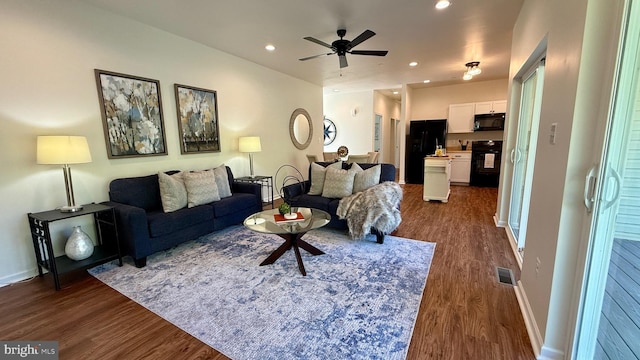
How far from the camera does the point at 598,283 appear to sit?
1264mm

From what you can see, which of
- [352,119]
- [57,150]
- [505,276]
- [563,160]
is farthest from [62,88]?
[352,119]

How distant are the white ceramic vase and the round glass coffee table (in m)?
1.50

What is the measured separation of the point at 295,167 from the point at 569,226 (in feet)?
17.1

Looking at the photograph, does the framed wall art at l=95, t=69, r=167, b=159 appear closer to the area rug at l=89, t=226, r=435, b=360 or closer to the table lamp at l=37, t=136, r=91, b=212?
the table lamp at l=37, t=136, r=91, b=212

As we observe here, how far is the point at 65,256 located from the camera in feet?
8.57

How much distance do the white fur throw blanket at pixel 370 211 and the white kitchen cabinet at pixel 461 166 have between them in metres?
4.45

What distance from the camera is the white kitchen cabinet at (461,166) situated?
270 inches

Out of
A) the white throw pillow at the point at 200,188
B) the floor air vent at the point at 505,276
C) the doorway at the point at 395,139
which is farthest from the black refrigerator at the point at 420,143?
the white throw pillow at the point at 200,188

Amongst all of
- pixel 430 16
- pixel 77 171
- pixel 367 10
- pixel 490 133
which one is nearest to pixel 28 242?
pixel 77 171

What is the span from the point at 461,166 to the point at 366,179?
4583mm

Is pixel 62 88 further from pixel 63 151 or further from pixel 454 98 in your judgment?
pixel 454 98

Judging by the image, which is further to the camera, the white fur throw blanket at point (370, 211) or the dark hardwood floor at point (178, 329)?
the white fur throw blanket at point (370, 211)

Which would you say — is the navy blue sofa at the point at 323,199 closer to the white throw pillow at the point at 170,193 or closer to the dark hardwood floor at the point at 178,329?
the dark hardwood floor at the point at 178,329

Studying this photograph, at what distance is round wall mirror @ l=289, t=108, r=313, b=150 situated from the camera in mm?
5994
